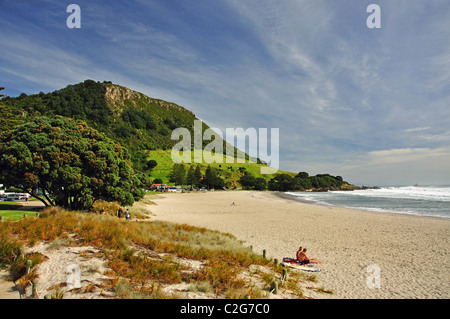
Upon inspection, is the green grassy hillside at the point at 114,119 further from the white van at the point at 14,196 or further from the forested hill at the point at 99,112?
the white van at the point at 14,196

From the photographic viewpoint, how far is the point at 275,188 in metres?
142

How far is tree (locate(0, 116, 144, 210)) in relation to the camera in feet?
53.7

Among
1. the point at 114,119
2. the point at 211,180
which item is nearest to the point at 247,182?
the point at 211,180

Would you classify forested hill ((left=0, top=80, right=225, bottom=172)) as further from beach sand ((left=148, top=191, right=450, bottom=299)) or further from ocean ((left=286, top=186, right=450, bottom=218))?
beach sand ((left=148, top=191, right=450, bottom=299))

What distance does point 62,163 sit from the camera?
17375 mm

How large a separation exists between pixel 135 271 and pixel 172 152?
140461 millimetres

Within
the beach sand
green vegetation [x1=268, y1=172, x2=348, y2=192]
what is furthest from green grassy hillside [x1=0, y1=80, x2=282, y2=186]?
the beach sand

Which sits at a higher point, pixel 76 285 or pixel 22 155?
pixel 22 155

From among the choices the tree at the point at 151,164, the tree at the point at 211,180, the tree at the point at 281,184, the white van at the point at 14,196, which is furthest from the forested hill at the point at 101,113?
the white van at the point at 14,196

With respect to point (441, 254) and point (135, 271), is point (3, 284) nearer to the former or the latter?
point (135, 271)

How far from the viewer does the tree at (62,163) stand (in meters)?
16.4

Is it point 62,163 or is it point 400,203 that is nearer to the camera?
point 62,163

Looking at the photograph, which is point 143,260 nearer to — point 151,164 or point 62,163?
point 62,163
